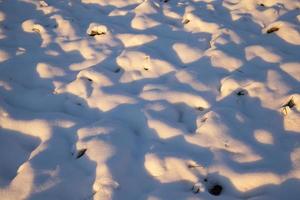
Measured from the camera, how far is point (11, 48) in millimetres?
2986

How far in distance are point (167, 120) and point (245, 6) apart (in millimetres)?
1806

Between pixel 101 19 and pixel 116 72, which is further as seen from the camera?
pixel 101 19

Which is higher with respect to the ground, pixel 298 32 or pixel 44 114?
pixel 298 32

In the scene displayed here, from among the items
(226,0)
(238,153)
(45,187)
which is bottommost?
(45,187)

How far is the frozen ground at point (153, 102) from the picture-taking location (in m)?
1.83

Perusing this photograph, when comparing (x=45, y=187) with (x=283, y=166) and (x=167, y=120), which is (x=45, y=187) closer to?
(x=167, y=120)

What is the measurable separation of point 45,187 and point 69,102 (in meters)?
0.79

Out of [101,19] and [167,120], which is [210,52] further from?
[101,19]

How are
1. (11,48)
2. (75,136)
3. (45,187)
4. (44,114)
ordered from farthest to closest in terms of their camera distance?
(11,48)
(44,114)
(75,136)
(45,187)

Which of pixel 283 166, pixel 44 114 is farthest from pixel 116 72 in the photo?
pixel 283 166

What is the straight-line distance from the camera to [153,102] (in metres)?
2.31

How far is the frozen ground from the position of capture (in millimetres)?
1827

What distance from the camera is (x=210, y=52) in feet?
8.81

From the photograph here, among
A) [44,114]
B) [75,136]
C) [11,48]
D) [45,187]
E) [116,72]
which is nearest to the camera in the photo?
[45,187]
